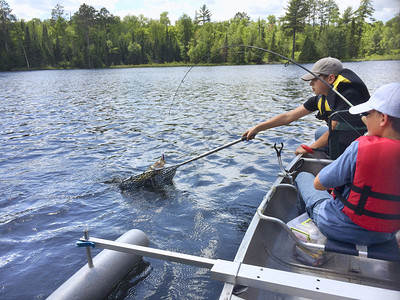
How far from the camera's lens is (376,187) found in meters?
2.45

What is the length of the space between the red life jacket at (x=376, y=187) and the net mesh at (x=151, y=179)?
4.45m

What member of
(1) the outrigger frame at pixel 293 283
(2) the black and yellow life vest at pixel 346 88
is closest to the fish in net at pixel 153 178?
(2) the black and yellow life vest at pixel 346 88

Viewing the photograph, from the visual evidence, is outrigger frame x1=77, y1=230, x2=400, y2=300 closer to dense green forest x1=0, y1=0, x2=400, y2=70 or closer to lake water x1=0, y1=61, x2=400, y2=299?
lake water x1=0, y1=61, x2=400, y2=299

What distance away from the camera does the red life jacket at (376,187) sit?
2.33 m

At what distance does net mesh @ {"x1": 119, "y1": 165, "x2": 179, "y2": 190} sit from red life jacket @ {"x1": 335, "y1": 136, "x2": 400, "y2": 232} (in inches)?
175

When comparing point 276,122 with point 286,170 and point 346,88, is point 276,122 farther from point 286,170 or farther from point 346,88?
point 346,88

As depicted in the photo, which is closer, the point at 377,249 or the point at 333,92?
the point at 377,249

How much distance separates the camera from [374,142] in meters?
2.35

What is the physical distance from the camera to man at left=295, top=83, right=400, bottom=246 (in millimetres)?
2333

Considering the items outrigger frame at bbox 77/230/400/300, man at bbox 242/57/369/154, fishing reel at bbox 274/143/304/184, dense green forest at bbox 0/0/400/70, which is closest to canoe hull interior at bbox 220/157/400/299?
outrigger frame at bbox 77/230/400/300

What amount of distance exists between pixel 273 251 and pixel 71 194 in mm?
4903

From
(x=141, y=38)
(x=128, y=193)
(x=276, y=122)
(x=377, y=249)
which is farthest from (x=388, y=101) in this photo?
(x=141, y=38)

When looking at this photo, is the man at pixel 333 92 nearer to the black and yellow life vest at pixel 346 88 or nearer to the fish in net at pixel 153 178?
the black and yellow life vest at pixel 346 88

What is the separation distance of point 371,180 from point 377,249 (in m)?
0.79
